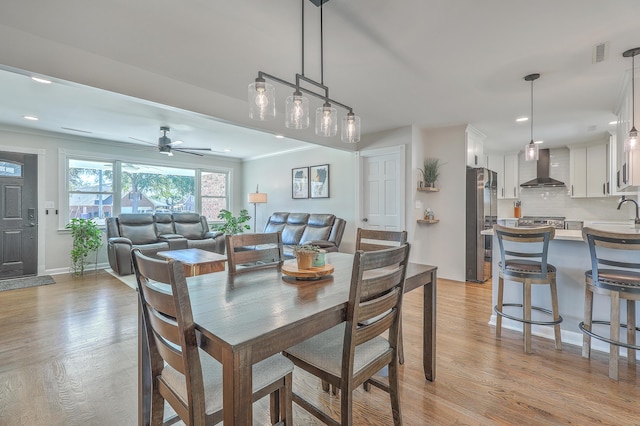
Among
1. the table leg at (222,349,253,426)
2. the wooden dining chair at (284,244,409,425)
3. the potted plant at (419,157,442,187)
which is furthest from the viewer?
the potted plant at (419,157,442,187)

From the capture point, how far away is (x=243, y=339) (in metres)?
0.93

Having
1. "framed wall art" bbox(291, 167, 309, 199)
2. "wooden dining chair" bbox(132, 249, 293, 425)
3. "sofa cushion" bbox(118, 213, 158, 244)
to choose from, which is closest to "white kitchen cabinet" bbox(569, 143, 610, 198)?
"framed wall art" bbox(291, 167, 309, 199)

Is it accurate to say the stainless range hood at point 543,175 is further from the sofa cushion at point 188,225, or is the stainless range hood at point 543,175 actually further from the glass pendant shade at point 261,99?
the sofa cushion at point 188,225

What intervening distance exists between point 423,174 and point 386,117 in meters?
1.23

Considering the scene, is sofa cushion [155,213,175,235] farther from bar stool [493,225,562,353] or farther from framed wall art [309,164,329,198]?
bar stool [493,225,562,353]

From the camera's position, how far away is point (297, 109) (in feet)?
6.12

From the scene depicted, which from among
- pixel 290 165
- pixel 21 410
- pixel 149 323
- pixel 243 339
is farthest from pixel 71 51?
pixel 290 165

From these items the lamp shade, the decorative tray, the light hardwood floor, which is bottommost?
the light hardwood floor

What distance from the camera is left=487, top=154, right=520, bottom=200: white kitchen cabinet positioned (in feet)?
22.0

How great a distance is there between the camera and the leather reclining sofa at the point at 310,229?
17.1 ft

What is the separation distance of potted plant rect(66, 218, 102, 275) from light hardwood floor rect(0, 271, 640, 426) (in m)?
2.28

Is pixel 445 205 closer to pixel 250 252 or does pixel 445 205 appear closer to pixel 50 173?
pixel 250 252

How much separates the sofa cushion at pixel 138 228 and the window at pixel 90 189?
0.68 m

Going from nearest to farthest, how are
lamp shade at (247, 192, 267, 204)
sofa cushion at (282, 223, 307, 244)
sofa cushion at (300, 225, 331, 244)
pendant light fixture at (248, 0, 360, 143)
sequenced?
pendant light fixture at (248, 0, 360, 143) < sofa cushion at (300, 225, 331, 244) < sofa cushion at (282, 223, 307, 244) < lamp shade at (247, 192, 267, 204)
